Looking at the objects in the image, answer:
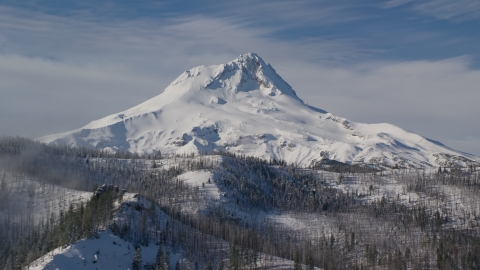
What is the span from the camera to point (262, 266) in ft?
551

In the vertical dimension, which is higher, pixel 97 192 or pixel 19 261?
pixel 97 192

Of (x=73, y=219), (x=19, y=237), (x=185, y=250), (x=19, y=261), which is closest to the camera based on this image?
(x=19, y=261)

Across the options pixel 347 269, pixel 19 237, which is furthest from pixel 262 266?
pixel 19 237

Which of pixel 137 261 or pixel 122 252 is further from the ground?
pixel 122 252

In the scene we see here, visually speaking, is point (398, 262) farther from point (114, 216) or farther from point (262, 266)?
point (114, 216)

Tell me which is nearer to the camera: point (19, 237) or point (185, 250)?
point (185, 250)

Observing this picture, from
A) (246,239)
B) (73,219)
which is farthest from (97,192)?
(246,239)

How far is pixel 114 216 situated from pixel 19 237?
32.2 m

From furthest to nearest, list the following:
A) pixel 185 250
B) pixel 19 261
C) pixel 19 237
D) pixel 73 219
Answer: pixel 19 237
pixel 185 250
pixel 73 219
pixel 19 261

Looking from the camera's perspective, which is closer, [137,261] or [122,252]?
[137,261]

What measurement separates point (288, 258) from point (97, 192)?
6213 cm

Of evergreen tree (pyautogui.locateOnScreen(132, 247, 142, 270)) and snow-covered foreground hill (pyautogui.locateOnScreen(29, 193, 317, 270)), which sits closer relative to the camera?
snow-covered foreground hill (pyautogui.locateOnScreen(29, 193, 317, 270))

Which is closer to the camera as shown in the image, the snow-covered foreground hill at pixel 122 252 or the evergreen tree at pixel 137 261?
the snow-covered foreground hill at pixel 122 252

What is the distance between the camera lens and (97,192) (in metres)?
192
